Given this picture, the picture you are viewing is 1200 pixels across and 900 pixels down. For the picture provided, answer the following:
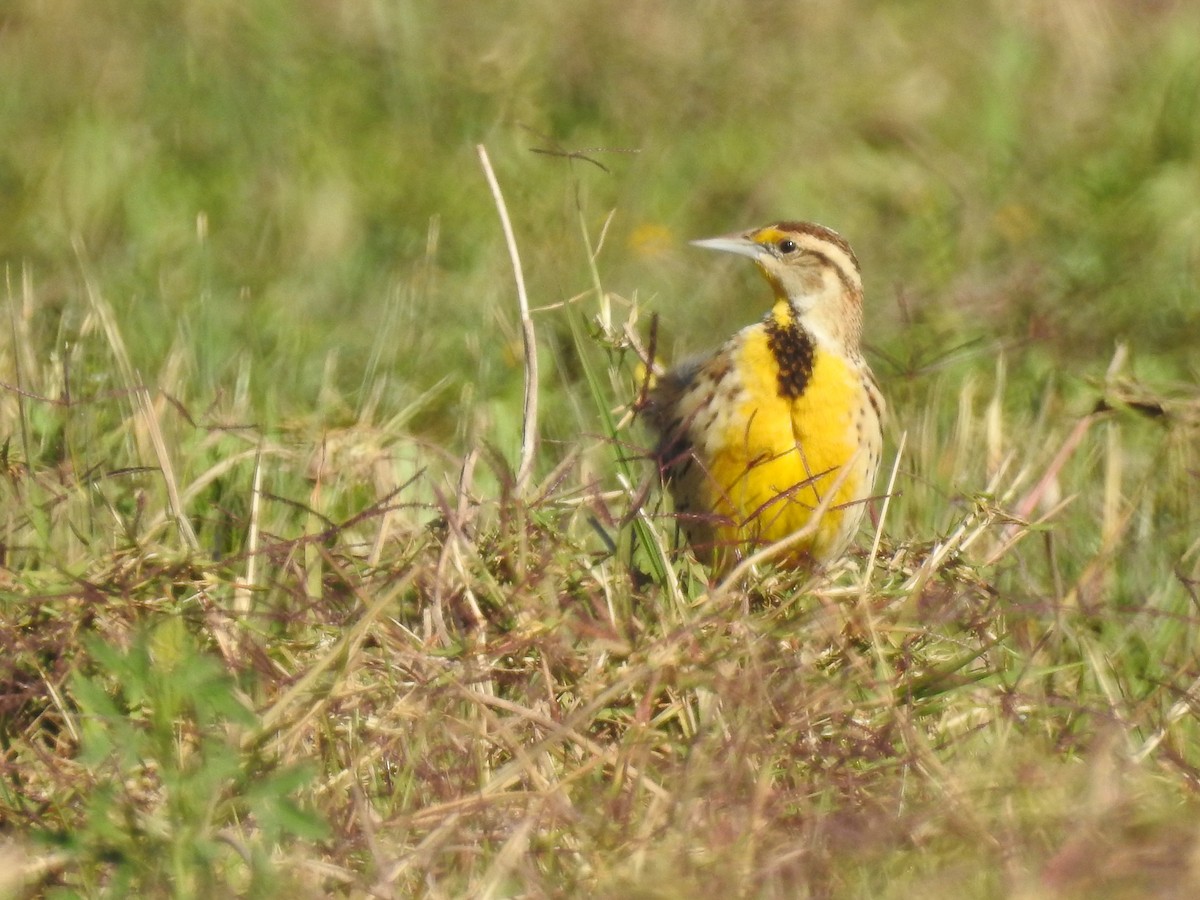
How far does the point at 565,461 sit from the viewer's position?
409 cm

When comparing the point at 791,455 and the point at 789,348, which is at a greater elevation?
the point at 789,348

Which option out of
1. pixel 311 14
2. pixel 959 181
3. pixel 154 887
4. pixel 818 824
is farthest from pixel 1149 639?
pixel 311 14

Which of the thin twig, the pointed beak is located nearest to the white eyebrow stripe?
the pointed beak

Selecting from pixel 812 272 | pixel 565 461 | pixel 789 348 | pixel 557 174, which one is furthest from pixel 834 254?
pixel 557 174

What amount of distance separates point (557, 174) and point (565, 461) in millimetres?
2721

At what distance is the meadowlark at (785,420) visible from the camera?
14.8 feet

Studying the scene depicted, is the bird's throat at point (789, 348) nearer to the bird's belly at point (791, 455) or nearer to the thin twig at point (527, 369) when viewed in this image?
the bird's belly at point (791, 455)

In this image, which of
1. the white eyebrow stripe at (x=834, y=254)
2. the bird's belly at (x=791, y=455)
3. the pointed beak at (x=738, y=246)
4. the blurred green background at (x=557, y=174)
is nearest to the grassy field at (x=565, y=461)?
the blurred green background at (x=557, y=174)

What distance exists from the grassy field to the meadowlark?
140mm

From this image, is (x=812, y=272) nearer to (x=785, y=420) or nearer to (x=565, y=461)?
(x=785, y=420)

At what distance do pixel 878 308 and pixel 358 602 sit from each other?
2.82m

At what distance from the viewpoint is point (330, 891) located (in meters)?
3.11

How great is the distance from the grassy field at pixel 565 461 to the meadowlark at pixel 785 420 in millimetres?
140

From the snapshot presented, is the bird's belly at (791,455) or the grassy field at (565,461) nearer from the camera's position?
the grassy field at (565,461)
